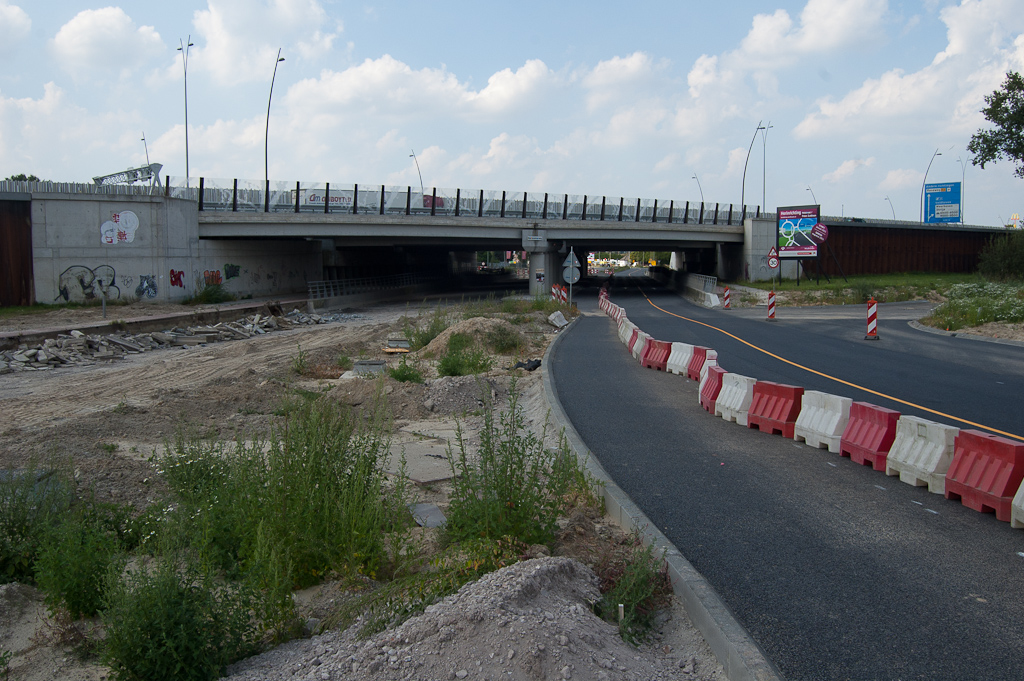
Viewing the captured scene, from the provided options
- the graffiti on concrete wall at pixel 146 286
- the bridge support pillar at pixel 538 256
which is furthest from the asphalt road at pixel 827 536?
the bridge support pillar at pixel 538 256

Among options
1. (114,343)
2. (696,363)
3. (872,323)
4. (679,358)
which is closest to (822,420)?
(696,363)

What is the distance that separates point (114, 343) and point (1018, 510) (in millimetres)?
23866

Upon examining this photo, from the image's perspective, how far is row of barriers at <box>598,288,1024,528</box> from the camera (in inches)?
251

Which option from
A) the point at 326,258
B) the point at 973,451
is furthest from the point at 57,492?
the point at 326,258

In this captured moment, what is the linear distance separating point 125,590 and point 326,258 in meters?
45.4

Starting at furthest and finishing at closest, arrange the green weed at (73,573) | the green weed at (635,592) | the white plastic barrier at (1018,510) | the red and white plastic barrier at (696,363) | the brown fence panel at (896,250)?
the brown fence panel at (896,250) → the red and white plastic barrier at (696,363) → the white plastic barrier at (1018,510) → the green weed at (73,573) → the green weed at (635,592)

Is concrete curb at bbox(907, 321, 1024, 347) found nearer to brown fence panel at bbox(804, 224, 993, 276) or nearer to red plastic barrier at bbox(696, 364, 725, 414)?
red plastic barrier at bbox(696, 364, 725, 414)

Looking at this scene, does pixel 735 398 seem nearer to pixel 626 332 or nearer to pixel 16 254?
pixel 626 332

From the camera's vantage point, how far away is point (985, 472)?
6.55m

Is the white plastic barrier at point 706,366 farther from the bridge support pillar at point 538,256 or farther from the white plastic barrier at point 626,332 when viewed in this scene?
the bridge support pillar at point 538,256

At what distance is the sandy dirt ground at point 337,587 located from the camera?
377cm

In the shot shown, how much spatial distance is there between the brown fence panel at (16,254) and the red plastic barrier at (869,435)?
35399 millimetres

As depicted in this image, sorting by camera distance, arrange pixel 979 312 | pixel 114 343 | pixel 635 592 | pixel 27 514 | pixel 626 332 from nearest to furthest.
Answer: pixel 635 592, pixel 27 514, pixel 114 343, pixel 626 332, pixel 979 312

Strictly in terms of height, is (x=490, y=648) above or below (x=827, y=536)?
above
